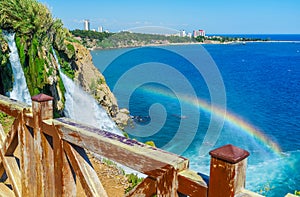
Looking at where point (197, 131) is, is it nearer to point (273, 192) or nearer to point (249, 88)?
point (273, 192)

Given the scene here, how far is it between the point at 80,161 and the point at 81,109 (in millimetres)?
12610

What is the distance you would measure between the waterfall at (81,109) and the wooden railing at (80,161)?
1004cm

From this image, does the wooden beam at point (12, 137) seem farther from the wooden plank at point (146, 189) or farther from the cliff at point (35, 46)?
the cliff at point (35, 46)

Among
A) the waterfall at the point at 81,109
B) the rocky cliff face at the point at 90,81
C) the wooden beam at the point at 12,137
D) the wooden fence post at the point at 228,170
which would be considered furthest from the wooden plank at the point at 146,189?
the rocky cliff face at the point at 90,81

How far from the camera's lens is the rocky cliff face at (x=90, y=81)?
55.3 feet

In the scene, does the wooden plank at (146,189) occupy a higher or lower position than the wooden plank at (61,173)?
higher

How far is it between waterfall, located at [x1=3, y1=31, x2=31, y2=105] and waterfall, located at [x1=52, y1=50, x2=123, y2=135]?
270cm

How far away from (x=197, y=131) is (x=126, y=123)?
16.4ft

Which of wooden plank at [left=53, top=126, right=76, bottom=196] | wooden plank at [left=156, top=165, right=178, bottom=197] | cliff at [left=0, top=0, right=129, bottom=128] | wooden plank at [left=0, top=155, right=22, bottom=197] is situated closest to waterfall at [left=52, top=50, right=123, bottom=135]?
cliff at [left=0, top=0, right=129, bottom=128]

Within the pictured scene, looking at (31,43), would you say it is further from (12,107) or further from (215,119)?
(215,119)

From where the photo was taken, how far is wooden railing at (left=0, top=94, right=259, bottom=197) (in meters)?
1.22

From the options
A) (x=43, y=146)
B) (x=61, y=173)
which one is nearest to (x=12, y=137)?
(x=43, y=146)

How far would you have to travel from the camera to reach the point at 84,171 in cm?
194

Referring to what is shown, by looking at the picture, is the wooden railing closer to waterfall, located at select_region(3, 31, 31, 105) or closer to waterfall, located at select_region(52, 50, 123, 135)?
waterfall, located at select_region(3, 31, 31, 105)
